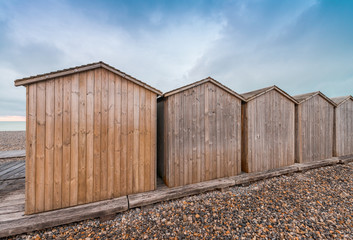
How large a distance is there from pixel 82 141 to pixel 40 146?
0.70 meters

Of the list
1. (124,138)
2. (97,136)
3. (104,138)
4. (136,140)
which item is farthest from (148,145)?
(97,136)

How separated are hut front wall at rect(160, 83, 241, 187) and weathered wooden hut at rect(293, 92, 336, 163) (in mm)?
3116

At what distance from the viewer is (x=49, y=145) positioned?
2764 millimetres

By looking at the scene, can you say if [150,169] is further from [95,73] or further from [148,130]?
[95,73]

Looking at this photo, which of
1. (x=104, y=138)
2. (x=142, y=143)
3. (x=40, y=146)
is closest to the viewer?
(x=40, y=146)

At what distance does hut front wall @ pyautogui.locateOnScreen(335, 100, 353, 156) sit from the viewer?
6484mm

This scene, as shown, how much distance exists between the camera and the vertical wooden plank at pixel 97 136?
304 centimetres

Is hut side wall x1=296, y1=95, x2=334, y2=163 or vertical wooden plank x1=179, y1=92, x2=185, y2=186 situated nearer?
vertical wooden plank x1=179, y1=92, x2=185, y2=186

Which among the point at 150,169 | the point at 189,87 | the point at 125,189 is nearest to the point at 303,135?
the point at 189,87

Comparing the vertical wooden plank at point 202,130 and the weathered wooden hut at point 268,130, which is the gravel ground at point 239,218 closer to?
the vertical wooden plank at point 202,130

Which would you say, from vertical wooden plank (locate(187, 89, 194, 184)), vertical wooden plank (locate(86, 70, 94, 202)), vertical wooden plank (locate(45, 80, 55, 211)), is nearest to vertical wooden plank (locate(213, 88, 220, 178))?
vertical wooden plank (locate(187, 89, 194, 184))

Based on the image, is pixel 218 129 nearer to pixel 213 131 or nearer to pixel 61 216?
pixel 213 131

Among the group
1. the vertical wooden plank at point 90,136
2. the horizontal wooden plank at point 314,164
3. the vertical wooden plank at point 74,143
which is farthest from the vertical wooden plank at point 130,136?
the horizontal wooden plank at point 314,164

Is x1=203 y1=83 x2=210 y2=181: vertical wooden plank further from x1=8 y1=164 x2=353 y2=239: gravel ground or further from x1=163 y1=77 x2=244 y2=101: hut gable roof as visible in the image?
x1=8 y1=164 x2=353 y2=239: gravel ground
